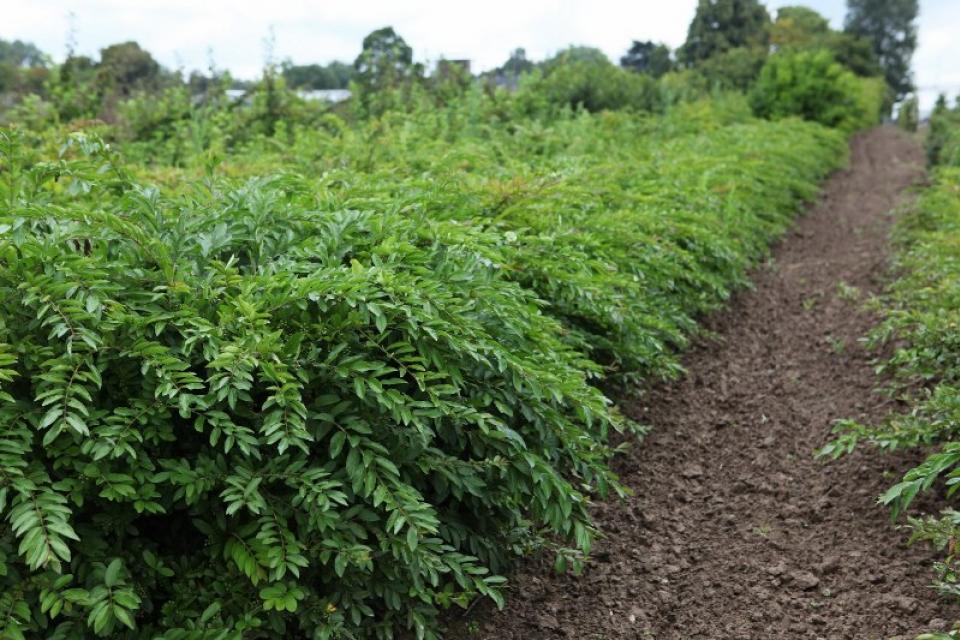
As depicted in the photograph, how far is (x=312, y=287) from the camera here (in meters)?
2.31

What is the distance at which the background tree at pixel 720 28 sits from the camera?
33531 mm

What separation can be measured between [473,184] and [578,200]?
655mm

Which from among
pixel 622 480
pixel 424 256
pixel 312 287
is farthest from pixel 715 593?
pixel 312 287

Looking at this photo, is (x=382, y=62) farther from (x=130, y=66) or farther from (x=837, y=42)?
(x=837, y=42)

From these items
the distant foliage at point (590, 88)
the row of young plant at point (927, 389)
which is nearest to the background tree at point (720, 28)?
the distant foliage at point (590, 88)

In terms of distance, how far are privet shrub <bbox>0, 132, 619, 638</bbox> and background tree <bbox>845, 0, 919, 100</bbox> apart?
208ft

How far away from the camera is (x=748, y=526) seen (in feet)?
11.1

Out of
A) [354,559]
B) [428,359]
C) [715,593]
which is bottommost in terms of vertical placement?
[715,593]

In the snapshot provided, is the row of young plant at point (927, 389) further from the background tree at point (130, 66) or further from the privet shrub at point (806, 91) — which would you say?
the privet shrub at point (806, 91)

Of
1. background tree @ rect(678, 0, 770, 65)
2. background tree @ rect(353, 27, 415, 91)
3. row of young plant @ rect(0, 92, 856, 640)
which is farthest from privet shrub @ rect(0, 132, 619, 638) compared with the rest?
background tree @ rect(678, 0, 770, 65)

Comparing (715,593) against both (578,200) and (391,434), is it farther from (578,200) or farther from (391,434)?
(578,200)

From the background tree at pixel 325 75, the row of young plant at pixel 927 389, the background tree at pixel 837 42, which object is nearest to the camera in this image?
the row of young plant at pixel 927 389

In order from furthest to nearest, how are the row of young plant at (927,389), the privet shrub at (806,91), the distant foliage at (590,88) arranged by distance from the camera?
1. the privet shrub at (806,91)
2. the distant foliage at (590,88)
3. the row of young plant at (927,389)

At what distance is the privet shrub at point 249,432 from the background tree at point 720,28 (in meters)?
33.6
